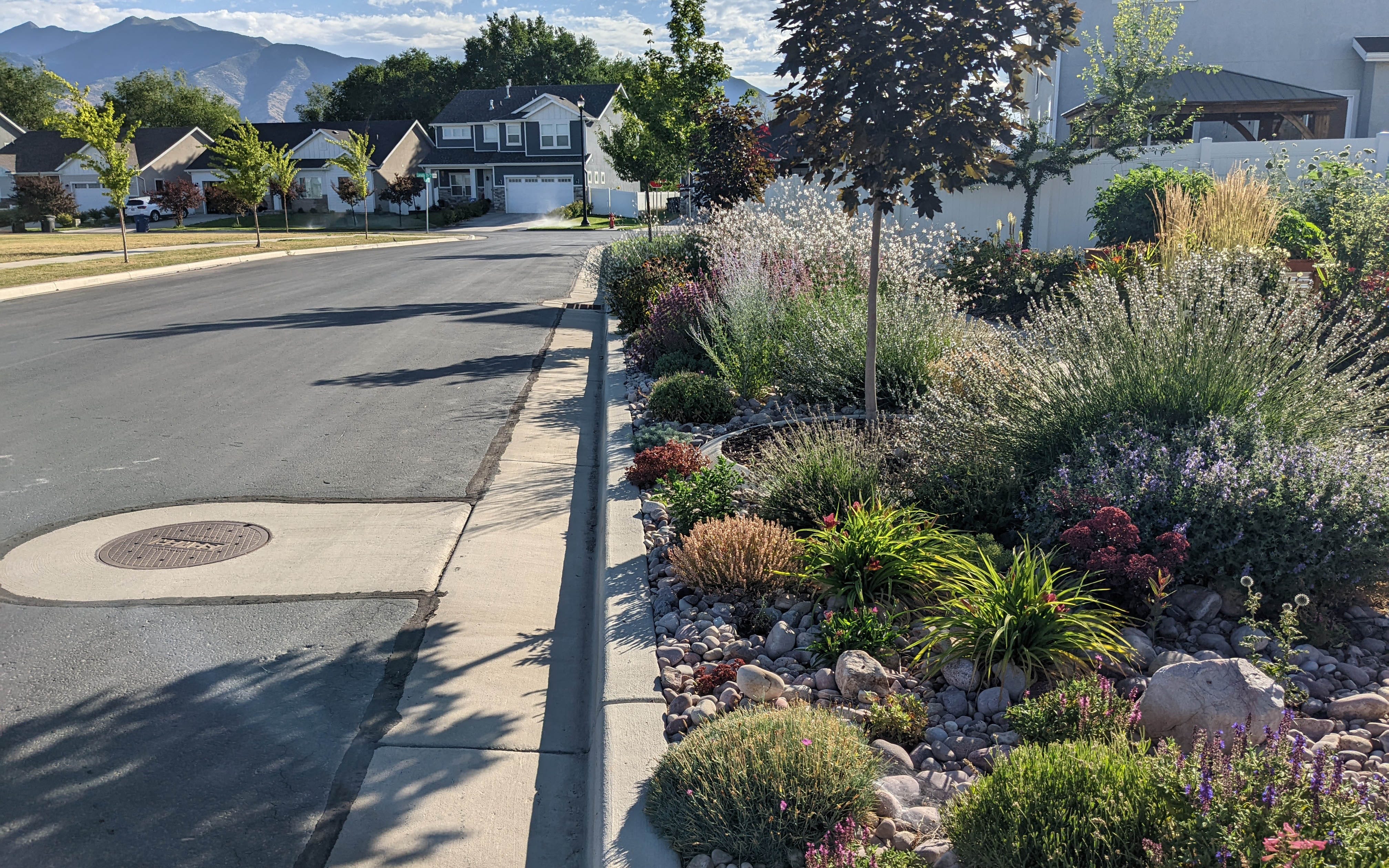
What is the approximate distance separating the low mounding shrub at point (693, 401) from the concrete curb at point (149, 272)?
17602 mm

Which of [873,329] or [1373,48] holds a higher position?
[1373,48]

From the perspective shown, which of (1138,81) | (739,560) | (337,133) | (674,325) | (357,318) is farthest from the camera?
(337,133)

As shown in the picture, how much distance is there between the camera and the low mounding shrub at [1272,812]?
88.0 inches

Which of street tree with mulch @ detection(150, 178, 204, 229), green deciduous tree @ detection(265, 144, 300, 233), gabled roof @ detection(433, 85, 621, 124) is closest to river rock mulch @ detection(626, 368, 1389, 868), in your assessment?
green deciduous tree @ detection(265, 144, 300, 233)

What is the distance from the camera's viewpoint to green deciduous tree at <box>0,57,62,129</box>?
81750 millimetres

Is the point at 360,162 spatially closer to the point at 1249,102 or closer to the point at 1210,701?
the point at 1249,102

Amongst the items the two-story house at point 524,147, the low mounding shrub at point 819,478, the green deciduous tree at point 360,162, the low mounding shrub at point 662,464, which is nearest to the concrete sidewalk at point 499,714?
the low mounding shrub at point 662,464

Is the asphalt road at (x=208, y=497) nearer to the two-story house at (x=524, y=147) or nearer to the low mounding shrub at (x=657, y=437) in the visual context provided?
the low mounding shrub at (x=657, y=437)

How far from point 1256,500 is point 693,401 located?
4828 millimetres

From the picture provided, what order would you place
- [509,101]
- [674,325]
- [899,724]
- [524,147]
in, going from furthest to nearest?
[509,101] < [524,147] < [674,325] < [899,724]

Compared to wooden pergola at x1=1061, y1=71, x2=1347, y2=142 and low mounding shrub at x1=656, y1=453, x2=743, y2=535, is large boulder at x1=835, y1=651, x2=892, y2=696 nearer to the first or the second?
low mounding shrub at x1=656, y1=453, x2=743, y2=535

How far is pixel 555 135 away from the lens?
65.8 meters

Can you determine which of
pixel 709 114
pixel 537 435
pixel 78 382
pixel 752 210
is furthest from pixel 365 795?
pixel 709 114

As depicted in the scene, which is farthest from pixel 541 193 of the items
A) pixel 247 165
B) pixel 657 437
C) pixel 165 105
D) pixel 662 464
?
pixel 662 464
